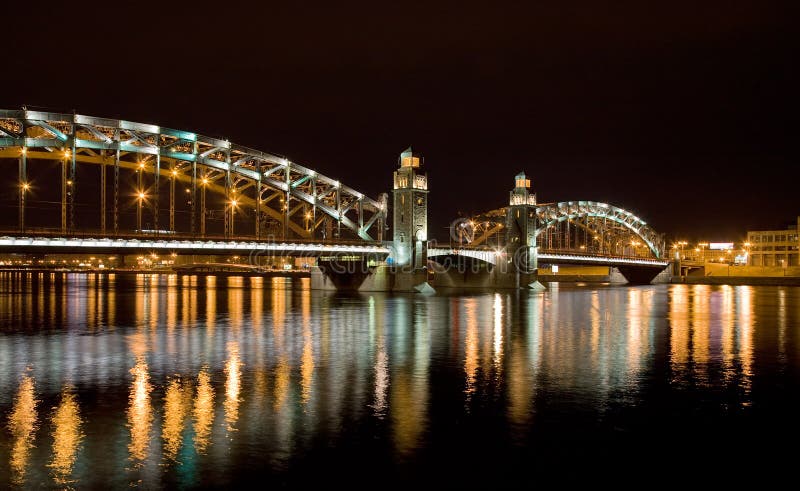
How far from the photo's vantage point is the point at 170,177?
6688 centimetres

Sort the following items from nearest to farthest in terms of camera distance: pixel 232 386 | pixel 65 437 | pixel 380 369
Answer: pixel 65 437 → pixel 232 386 → pixel 380 369

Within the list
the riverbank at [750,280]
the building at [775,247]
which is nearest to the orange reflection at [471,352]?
the riverbank at [750,280]

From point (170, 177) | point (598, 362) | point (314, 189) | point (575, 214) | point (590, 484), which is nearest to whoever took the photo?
point (590, 484)

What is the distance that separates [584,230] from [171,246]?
3367 inches

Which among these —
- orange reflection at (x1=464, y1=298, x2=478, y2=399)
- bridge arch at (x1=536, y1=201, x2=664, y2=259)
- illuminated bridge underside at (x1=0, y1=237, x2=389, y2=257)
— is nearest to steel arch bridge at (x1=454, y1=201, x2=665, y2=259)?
bridge arch at (x1=536, y1=201, x2=664, y2=259)

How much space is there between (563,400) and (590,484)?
6061 mm

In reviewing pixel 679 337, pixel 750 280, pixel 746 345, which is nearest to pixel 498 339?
pixel 679 337

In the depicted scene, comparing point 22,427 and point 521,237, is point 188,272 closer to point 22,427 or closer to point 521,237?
point 521,237

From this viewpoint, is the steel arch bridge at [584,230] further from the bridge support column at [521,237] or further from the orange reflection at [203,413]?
the orange reflection at [203,413]

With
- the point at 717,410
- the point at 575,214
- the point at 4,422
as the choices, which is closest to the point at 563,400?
the point at 717,410

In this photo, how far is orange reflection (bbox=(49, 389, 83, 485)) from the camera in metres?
12.1

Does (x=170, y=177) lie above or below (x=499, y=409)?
above

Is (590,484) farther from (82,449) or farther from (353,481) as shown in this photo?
(82,449)

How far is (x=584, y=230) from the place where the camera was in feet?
432
